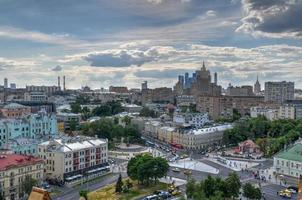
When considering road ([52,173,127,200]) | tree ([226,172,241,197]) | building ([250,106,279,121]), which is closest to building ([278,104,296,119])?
building ([250,106,279,121])

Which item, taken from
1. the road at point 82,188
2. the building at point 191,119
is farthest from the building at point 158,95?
the road at point 82,188

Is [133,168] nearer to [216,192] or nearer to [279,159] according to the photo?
[216,192]

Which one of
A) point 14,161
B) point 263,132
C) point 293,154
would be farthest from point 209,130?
point 14,161

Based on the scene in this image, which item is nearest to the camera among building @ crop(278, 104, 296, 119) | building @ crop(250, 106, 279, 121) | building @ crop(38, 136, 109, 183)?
building @ crop(38, 136, 109, 183)

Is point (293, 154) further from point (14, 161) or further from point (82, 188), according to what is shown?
point (14, 161)

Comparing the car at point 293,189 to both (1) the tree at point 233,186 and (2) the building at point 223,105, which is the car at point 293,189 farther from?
(2) the building at point 223,105

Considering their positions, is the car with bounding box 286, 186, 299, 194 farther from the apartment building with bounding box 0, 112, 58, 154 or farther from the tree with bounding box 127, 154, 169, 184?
the apartment building with bounding box 0, 112, 58, 154
